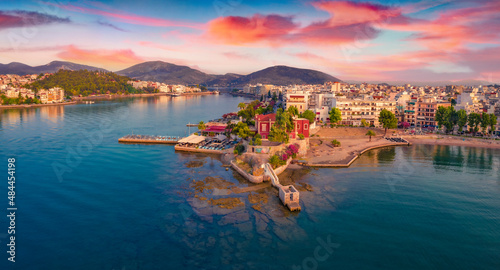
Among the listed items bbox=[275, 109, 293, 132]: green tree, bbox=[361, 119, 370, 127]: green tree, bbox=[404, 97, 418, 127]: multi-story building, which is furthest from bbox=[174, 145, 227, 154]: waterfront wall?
bbox=[404, 97, 418, 127]: multi-story building

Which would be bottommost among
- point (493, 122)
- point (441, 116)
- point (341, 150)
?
point (341, 150)

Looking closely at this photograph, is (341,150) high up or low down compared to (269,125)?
down

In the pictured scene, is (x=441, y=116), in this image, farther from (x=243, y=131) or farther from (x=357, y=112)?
(x=243, y=131)

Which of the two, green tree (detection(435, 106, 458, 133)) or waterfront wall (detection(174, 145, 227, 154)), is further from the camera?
green tree (detection(435, 106, 458, 133))

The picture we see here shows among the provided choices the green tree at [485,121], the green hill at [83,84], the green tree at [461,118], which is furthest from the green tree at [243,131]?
the green hill at [83,84]

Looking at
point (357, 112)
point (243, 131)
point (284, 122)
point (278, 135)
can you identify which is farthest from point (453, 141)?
point (243, 131)

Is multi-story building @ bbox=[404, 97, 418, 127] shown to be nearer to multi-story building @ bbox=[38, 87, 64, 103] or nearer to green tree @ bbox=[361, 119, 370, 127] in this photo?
green tree @ bbox=[361, 119, 370, 127]

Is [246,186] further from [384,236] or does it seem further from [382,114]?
[382,114]

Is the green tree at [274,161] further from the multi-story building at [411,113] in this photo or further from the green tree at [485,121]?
the multi-story building at [411,113]

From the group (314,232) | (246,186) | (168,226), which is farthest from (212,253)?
(246,186)
